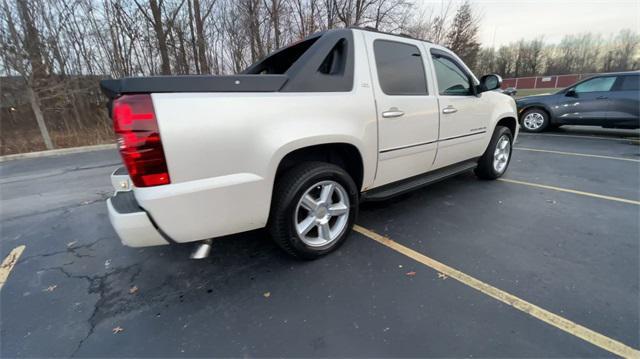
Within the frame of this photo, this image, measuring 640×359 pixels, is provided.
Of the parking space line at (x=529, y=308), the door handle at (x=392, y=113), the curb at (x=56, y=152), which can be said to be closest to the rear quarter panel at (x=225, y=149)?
the door handle at (x=392, y=113)

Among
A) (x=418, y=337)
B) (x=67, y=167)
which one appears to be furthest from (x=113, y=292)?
(x=67, y=167)

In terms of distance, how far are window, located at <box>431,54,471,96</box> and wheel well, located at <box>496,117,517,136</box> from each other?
1.25m

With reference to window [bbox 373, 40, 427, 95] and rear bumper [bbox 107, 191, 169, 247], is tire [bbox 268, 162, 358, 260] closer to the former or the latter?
rear bumper [bbox 107, 191, 169, 247]

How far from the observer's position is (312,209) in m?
2.40

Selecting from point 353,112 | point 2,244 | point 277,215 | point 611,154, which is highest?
point 353,112

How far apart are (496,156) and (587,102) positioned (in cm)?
650

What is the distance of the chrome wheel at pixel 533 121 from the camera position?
9102mm

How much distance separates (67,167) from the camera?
693 centimetres

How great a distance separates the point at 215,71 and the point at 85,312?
1610 cm

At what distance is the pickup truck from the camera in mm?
1641

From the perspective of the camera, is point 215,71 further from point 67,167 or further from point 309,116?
point 309,116

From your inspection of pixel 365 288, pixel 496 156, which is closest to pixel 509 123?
pixel 496 156

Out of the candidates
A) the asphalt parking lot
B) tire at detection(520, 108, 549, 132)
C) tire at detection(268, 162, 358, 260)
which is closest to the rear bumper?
the asphalt parking lot

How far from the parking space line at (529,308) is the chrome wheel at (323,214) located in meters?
0.56
